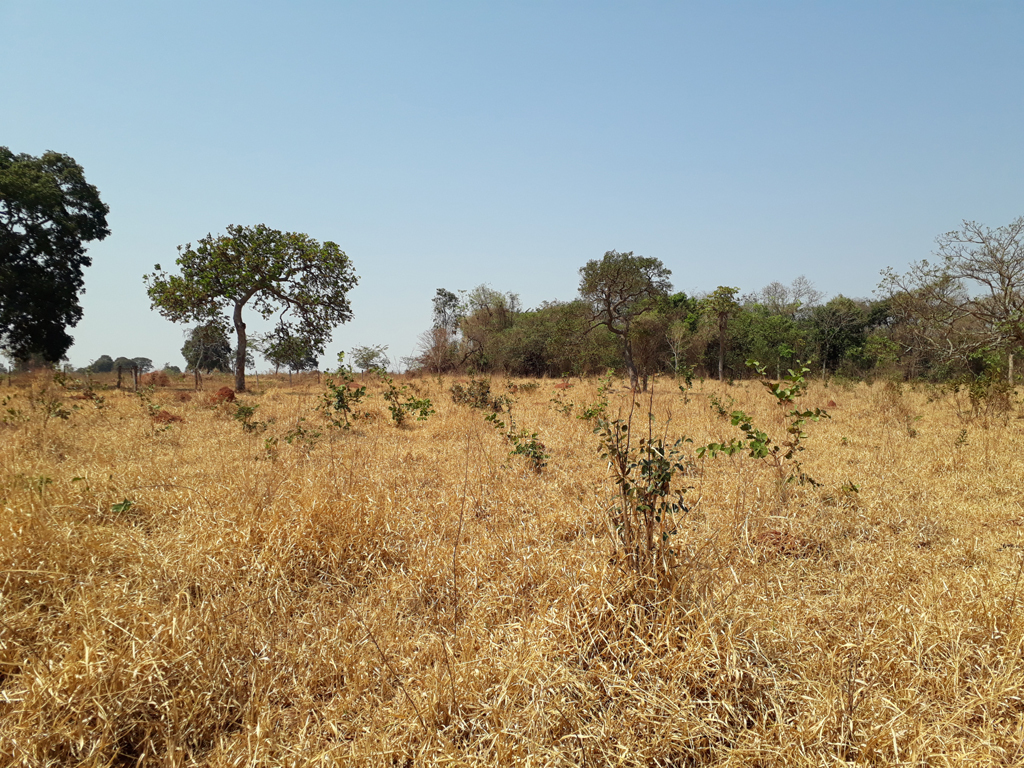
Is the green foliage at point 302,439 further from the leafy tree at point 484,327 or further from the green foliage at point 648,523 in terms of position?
the leafy tree at point 484,327

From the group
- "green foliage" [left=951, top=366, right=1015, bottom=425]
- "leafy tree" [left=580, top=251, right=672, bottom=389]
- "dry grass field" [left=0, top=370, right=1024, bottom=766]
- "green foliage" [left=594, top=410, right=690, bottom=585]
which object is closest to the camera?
"dry grass field" [left=0, top=370, right=1024, bottom=766]

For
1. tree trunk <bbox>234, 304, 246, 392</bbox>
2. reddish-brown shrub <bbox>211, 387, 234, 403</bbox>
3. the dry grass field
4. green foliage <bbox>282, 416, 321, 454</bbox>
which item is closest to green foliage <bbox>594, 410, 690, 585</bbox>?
the dry grass field

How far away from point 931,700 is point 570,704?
4.74ft

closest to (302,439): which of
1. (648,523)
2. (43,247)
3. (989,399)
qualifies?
(648,523)

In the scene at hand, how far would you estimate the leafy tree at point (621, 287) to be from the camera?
15.9 meters

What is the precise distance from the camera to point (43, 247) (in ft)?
63.6

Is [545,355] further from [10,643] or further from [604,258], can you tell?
[10,643]

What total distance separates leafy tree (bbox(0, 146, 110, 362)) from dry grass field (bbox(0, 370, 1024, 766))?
20776 mm

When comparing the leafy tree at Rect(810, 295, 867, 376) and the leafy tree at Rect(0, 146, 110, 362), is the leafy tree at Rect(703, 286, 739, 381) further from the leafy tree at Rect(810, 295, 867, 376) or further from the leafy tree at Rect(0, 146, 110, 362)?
the leafy tree at Rect(0, 146, 110, 362)

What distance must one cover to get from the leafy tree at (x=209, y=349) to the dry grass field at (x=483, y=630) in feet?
54.9

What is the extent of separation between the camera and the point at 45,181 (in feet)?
61.9

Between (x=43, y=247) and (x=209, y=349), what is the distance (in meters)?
18.5

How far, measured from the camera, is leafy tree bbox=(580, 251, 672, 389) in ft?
52.0

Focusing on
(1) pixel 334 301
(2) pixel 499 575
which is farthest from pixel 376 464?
(1) pixel 334 301
